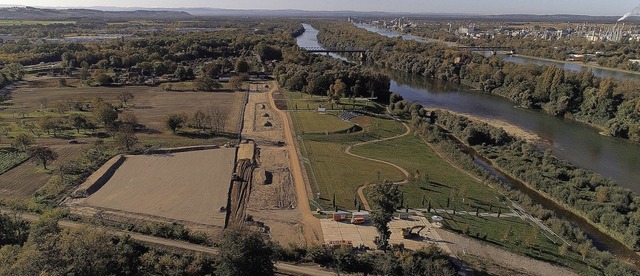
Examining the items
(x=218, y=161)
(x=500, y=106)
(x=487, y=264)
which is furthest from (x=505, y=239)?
(x=500, y=106)

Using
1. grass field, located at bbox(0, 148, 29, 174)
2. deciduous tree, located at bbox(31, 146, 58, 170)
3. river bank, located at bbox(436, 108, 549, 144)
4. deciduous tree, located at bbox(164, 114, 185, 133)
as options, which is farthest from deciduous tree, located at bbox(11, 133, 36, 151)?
river bank, located at bbox(436, 108, 549, 144)

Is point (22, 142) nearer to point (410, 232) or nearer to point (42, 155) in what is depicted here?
point (42, 155)

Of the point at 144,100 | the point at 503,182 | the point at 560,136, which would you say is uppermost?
the point at 144,100

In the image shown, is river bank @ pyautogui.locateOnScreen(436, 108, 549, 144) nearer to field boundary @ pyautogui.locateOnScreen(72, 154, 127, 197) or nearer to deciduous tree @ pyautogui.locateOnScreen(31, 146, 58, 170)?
field boundary @ pyautogui.locateOnScreen(72, 154, 127, 197)

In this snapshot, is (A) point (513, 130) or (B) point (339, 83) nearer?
(A) point (513, 130)

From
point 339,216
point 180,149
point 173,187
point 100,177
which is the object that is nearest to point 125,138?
point 180,149

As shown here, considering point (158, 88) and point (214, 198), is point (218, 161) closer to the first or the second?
point (214, 198)
